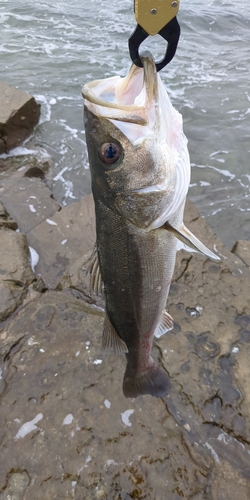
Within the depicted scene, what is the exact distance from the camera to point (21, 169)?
19.4 feet

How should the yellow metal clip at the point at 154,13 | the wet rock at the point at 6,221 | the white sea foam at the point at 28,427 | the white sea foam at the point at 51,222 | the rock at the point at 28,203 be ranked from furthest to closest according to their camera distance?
1. the rock at the point at 28,203
2. the white sea foam at the point at 51,222
3. the wet rock at the point at 6,221
4. the white sea foam at the point at 28,427
5. the yellow metal clip at the point at 154,13

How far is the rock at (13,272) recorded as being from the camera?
11.4 feet

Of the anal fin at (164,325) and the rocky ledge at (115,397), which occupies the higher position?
the anal fin at (164,325)

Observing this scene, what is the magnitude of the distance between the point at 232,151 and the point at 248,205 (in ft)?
5.45

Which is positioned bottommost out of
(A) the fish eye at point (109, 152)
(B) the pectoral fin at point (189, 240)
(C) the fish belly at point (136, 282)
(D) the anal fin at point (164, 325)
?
(D) the anal fin at point (164, 325)

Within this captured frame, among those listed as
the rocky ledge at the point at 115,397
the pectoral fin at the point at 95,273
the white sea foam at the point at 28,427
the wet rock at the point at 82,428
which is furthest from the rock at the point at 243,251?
the white sea foam at the point at 28,427

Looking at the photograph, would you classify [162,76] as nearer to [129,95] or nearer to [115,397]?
[129,95]

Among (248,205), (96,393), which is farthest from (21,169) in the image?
(96,393)

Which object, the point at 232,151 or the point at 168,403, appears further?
the point at 232,151

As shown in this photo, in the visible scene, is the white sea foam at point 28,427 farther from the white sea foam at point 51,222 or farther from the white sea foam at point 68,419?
the white sea foam at point 51,222

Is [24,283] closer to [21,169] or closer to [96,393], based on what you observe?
[96,393]

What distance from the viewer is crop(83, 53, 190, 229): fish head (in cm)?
162

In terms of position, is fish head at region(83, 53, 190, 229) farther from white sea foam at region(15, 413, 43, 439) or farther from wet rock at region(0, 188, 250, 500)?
white sea foam at region(15, 413, 43, 439)

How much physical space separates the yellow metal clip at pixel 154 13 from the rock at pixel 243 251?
9.79 feet
